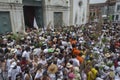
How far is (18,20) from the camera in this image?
17000 millimetres

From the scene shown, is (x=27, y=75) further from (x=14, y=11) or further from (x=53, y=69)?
(x=14, y=11)

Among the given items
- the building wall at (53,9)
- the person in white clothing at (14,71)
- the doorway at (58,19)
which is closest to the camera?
the person in white clothing at (14,71)

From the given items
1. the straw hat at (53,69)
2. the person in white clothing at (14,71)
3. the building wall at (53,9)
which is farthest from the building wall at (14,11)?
the straw hat at (53,69)

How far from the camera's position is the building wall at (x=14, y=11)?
15.6m

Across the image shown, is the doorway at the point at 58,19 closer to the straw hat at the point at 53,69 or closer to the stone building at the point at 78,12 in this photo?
the stone building at the point at 78,12

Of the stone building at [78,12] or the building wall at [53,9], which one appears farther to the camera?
the stone building at [78,12]

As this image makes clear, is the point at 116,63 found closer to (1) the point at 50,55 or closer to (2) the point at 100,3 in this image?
(1) the point at 50,55

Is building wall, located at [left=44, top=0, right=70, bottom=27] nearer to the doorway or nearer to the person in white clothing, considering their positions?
the doorway

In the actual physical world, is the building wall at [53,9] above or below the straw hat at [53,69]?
above

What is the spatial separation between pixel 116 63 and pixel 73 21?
17.7 m

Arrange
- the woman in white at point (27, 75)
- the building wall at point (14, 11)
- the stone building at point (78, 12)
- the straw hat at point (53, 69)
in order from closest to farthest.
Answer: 1. the woman in white at point (27, 75)
2. the straw hat at point (53, 69)
3. the building wall at point (14, 11)
4. the stone building at point (78, 12)

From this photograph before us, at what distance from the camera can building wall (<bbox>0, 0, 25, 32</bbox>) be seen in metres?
15.6

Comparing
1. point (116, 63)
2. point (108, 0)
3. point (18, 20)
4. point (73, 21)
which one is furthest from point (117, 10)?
point (116, 63)

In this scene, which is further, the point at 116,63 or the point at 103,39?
the point at 103,39
